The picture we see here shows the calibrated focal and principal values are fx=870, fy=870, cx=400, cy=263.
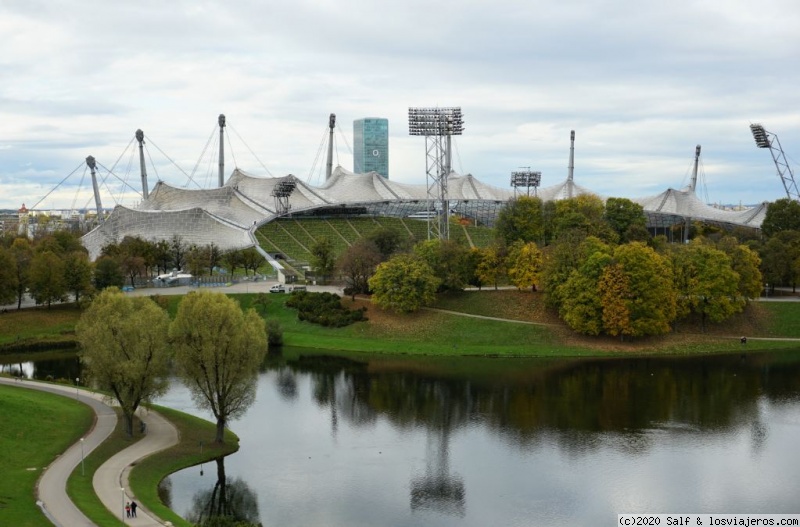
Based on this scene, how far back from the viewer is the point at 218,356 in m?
40.5

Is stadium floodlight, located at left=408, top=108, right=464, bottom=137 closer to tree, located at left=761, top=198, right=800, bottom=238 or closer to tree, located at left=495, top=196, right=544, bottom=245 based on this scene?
tree, located at left=495, top=196, right=544, bottom=245

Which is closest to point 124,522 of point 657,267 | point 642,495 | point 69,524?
point 69,524

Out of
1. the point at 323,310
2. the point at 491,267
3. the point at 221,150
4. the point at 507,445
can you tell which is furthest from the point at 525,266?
the point at 221,150

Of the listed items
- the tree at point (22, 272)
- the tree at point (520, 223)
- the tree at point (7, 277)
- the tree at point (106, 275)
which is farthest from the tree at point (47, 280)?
the tree at point (520, 223)

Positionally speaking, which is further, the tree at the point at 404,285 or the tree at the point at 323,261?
the tree at the point at 323,261

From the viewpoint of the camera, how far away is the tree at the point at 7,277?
7206 centimetres

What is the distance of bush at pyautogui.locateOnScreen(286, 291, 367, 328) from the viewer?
2798 inches

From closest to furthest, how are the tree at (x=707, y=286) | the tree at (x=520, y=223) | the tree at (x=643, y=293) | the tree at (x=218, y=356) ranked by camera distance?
1. the tree at (x=218, y=356)
2. the tree at (x=643, y=293)
3. the tree at (x=707, y=286)
4. the tree at (x=520, y=223)

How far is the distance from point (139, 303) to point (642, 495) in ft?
99.4

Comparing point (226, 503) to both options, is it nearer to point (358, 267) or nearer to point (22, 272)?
point (358, 267)

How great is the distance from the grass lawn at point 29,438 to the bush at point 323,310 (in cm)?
2707

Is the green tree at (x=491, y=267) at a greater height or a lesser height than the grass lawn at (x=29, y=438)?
greater

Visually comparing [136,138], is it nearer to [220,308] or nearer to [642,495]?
[220,308]

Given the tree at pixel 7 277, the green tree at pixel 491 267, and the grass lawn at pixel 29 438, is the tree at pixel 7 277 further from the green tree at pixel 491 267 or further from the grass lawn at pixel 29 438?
the green tree at pixel 491 267
